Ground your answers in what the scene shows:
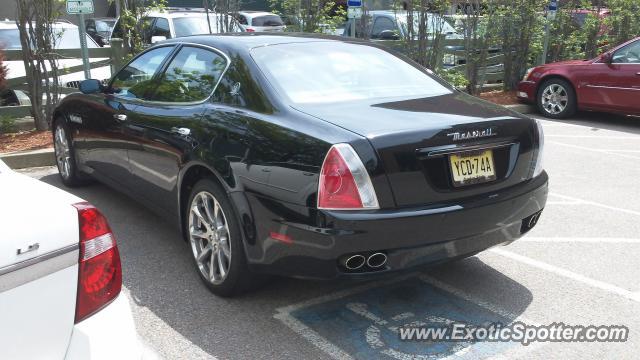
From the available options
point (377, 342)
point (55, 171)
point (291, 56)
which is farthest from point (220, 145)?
point (55, 171)

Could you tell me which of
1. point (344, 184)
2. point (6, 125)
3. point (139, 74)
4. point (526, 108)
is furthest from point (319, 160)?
point (526, 108)

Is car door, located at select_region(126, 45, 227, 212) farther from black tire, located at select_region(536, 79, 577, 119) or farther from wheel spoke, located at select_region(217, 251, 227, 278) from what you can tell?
black tire, located at select_region(536, 79, 577, 119)

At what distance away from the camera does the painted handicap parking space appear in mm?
3064

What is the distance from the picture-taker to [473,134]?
319 cm

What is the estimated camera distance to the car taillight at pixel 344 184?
2.88 m

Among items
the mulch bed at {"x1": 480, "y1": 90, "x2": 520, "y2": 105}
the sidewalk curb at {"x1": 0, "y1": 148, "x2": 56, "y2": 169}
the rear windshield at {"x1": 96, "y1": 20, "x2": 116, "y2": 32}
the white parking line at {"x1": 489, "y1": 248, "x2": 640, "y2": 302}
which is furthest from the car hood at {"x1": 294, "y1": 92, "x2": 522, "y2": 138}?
the rear windshield at {"x1": 96, "y1": 20, "x2": 116, "y2": 32}

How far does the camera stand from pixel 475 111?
3.52m

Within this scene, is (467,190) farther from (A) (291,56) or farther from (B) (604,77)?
→ (B) (604,77)

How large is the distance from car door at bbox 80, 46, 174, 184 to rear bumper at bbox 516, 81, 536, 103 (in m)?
8.21

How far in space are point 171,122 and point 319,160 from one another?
145 cm

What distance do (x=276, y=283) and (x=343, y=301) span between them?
48cm

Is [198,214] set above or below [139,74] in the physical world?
below

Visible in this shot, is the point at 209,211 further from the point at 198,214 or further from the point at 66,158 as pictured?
the point at 66,158

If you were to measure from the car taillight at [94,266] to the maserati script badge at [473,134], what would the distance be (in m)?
1.86
